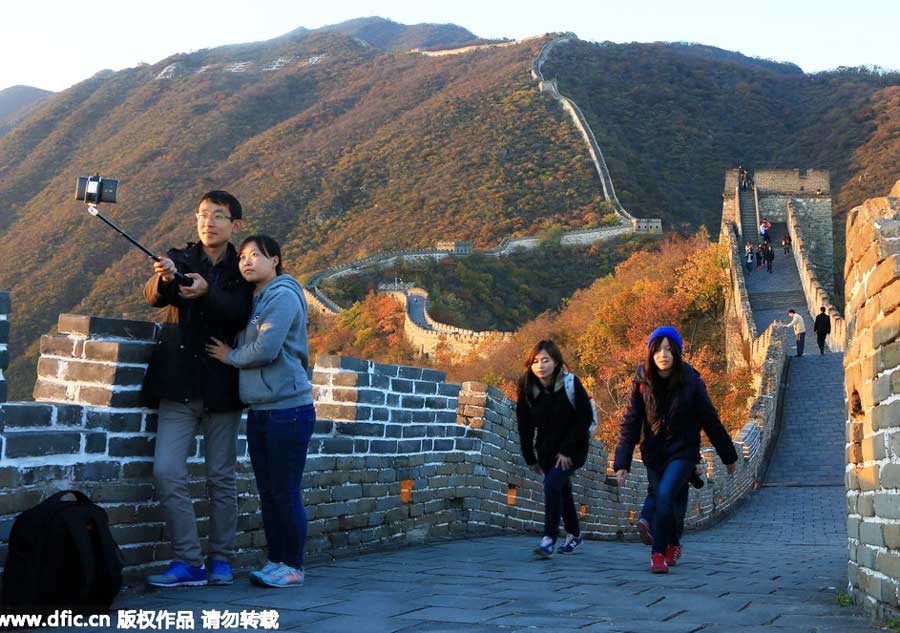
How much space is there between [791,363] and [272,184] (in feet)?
198

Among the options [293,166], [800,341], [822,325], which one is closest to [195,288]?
[822,325]

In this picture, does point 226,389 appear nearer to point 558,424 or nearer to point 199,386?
point 199,386

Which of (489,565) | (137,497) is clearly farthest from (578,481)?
(137,497)

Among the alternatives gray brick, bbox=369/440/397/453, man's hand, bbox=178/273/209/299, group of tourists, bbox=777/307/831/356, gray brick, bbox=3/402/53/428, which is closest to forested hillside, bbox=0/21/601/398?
group of tourists, bbox=777/307/831/356

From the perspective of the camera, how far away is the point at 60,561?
4141mm

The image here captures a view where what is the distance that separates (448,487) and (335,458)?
1.80 m

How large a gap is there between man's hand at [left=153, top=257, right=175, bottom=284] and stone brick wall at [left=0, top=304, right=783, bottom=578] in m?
0.32

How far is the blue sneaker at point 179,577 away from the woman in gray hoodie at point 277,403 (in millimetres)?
246

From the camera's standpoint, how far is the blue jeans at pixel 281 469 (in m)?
5.19

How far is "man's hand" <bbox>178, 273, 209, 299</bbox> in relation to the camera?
5024 mm

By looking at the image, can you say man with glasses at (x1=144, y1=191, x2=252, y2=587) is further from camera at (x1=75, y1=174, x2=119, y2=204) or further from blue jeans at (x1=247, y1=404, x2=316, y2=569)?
camera at (x1=75, y1=174, x2=119, y2=204)

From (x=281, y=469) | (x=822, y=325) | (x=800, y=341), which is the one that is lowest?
(x=281, y=469)

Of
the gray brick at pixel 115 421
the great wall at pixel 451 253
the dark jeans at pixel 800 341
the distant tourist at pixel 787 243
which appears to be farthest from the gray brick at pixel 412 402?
the distant tourist at pixel 787 243

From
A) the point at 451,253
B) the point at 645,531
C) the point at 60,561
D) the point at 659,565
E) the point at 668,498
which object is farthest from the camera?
the point at 451,253
